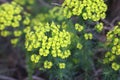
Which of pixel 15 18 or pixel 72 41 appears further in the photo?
pixel 15 18

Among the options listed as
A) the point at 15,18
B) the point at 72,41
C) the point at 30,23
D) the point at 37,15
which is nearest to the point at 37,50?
the point at 72,41

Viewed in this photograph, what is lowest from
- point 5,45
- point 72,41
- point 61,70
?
point 5,45

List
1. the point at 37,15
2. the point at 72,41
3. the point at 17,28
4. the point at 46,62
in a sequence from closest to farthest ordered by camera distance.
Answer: the point at 46,62
the point at 72,41
the point at 17,28
the point at 37,15

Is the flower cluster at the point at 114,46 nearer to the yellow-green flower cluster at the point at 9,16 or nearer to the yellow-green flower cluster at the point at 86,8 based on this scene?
the yellow-green flower cluster at the point at 86,8

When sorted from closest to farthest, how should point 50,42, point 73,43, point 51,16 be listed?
point 50,42, point 73,43, point 51,16

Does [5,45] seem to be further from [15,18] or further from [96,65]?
[96,65]

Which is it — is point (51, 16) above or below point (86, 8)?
below

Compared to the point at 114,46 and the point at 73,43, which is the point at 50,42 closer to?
the point at 73,43

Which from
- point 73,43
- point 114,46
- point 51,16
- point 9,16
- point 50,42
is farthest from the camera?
point 51,16

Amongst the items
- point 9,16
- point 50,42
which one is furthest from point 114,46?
point 9,16
